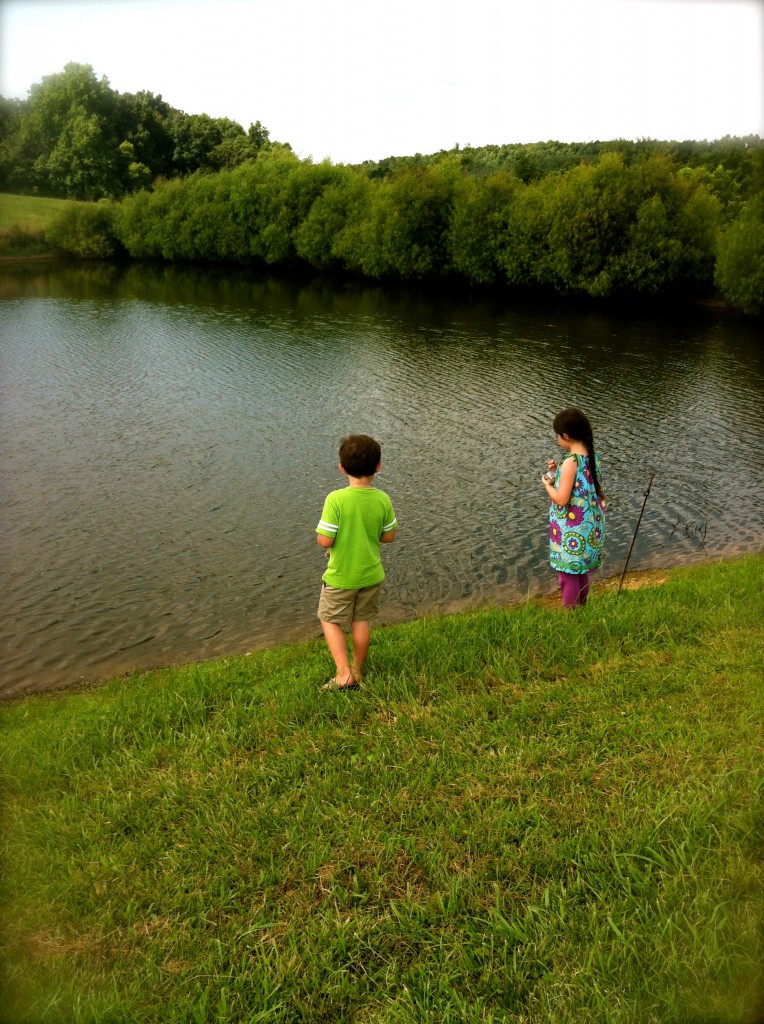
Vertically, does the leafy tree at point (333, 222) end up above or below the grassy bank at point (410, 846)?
above

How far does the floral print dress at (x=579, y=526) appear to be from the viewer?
22.6ft

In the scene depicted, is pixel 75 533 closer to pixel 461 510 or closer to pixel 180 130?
pixel 461 510

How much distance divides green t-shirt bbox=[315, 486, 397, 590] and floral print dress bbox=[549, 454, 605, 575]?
188 centimetres

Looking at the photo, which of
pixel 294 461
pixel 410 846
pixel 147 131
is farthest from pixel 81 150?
pixel 410 846

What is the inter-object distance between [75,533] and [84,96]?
58331mm

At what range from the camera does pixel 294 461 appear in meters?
17.4

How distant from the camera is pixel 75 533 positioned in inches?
530

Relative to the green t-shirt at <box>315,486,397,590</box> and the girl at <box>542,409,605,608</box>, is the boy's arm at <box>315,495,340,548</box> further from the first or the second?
the girl at <box>542,409,605,608</box>

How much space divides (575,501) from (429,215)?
2018 inches

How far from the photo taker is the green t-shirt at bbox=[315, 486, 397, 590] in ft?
18.7

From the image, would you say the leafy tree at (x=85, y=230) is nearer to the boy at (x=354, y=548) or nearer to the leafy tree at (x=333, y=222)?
the leafy tree at (x=333, y=222)

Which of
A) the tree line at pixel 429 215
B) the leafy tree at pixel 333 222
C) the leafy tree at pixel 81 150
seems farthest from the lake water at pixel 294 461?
the leafy tree at pixel 81 150

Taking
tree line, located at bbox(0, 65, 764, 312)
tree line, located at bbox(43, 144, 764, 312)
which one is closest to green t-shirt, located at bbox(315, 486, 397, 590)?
tree line, located at bbox(0, 65, 764, 312)

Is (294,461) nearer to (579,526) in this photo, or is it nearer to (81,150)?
(579,526)
